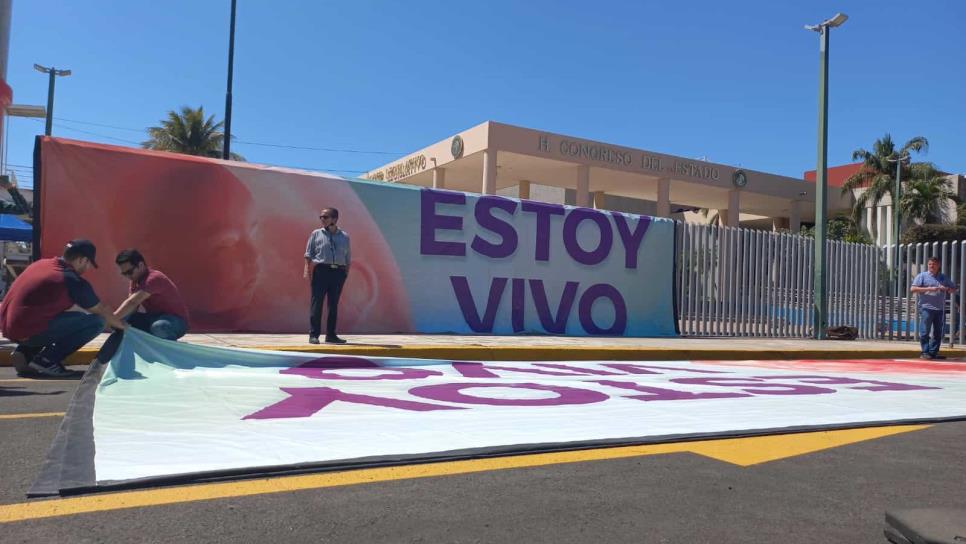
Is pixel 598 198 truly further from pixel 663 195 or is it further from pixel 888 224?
pixel 888 224

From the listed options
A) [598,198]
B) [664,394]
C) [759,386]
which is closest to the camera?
[664,394]

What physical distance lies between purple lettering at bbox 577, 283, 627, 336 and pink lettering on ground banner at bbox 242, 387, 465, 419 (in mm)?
7725

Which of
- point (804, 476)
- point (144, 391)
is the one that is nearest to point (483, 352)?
point (144, 391)

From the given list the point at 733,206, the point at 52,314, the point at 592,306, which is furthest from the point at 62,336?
the point at 733,206

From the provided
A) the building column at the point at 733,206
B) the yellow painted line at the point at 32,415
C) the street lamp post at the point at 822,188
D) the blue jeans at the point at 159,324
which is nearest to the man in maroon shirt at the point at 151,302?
the blue jeans at the point at 159,324

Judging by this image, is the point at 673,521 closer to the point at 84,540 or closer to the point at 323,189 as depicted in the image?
the point at 84,540

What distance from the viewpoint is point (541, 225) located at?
12.2m

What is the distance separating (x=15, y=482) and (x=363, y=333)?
756 centimetres

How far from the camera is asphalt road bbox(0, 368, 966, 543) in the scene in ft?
8.34

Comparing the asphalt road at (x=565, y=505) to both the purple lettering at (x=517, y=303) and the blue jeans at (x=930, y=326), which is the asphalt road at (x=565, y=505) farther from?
the blue jeans at (x=930, y=326)

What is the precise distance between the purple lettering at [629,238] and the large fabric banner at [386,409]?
207 inches

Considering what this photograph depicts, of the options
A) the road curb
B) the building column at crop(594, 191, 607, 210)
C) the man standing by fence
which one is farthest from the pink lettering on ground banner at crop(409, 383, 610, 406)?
the building column at crop(594, 191, 607, 210)

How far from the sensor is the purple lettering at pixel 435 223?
36.6 ft

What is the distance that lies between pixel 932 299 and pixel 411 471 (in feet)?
36.3
